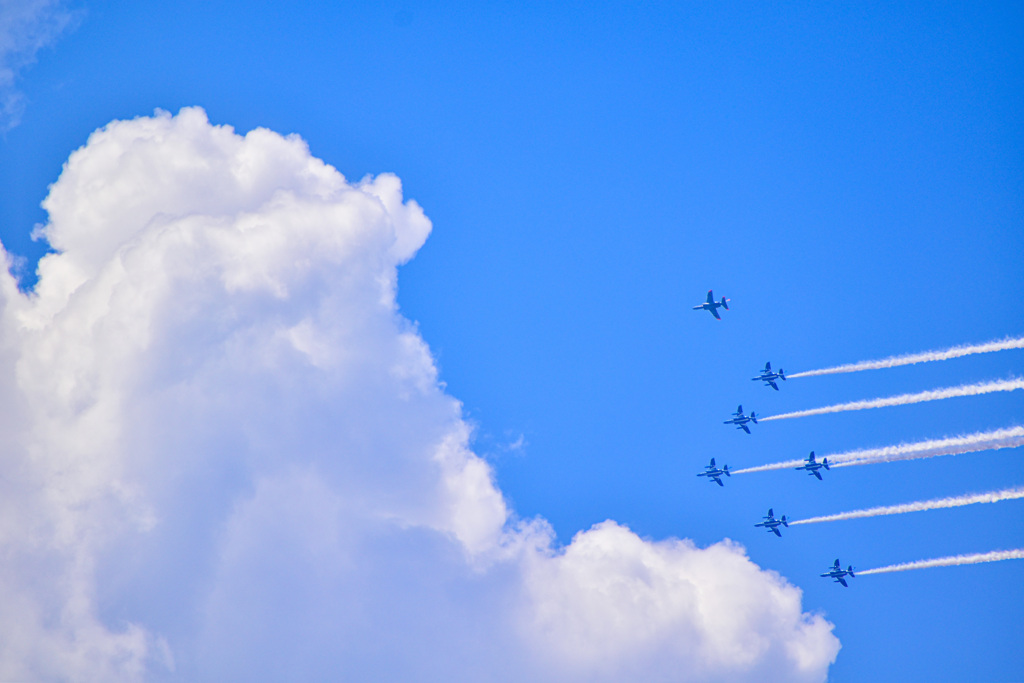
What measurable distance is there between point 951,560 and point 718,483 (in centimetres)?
4375

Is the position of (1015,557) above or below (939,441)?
below

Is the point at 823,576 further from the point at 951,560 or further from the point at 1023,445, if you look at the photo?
the point at 1023,445

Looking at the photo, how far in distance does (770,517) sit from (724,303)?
92.0 ft

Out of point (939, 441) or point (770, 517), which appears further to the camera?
point (770, 517)

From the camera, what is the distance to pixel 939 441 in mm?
98562

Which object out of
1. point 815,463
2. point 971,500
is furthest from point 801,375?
point 971,500

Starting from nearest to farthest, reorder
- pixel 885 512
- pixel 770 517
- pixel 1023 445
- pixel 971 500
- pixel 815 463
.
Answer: pixel 1023 445 < pixel 971 500 < pixel 885 512 < pixel 815 463 < pixel 770 517

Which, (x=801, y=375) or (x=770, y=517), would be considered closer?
(x=801, y=375)

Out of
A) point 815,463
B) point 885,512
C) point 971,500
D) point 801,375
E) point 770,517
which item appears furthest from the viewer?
point 770,517

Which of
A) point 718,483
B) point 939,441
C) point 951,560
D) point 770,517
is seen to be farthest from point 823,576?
point 939,441

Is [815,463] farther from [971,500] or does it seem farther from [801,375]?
[971,500]

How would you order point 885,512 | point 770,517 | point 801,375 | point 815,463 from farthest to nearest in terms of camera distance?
1. point 770,517
2. point 815,463
3. point 801,375
4. point 885,512

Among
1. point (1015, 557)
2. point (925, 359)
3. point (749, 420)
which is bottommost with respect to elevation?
point (1015, 557)

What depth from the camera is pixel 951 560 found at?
103m
